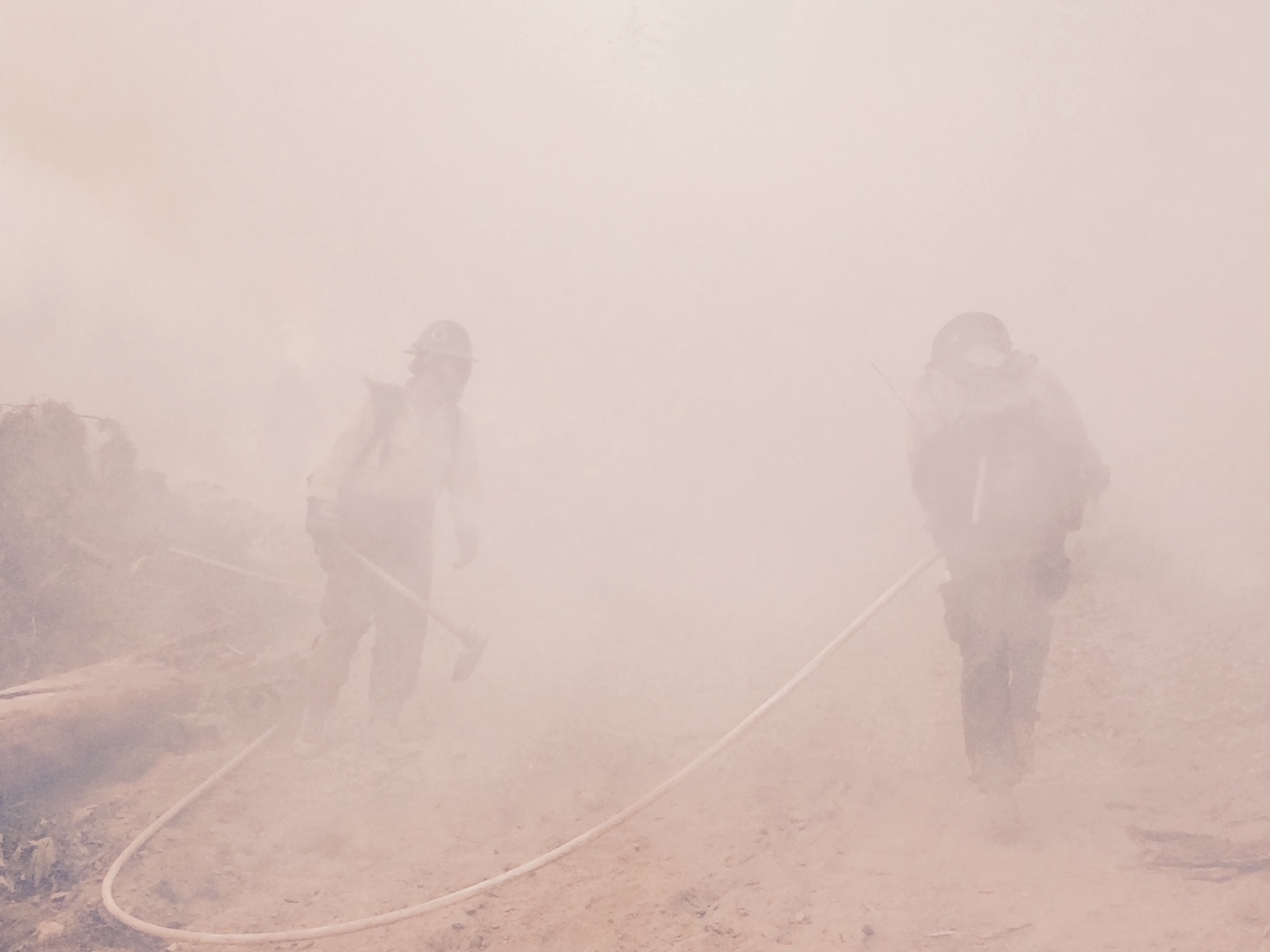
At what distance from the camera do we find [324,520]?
4.54 meters

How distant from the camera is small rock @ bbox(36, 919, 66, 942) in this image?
2.74 meters

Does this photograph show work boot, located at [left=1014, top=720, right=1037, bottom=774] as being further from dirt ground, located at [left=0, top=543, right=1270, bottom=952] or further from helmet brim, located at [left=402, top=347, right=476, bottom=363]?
helmet brim, located at [left=402, top=347, right=476, bottom=363]

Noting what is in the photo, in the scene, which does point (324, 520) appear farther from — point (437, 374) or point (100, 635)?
point (100, 635)

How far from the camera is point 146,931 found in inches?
108

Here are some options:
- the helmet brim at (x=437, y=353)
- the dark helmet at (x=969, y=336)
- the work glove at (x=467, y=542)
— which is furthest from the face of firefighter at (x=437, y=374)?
the dark helmet at (x=969, y=336)

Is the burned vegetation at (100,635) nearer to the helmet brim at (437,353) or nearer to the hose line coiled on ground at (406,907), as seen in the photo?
the hose line coiled on ground at (406,907)

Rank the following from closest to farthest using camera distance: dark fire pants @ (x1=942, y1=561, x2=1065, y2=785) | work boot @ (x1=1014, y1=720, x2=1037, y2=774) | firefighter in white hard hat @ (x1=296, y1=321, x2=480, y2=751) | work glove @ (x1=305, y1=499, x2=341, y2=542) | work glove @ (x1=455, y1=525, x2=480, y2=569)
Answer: dark fire pants @ (x1=942, y1=561, x2=1065, y2=785) < work boot @ (x1=1014, y1=720, x2=1037, y2=774) < work glove @ (x1=305, y1=499, x2=341, y2=542) < firefighter in white hard hat @ (x1=296, y1=321, x2=480, y2=751) < work glove @ (x1=455, y1=525, x2=480, y2=569)

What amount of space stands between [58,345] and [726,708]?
4581cm

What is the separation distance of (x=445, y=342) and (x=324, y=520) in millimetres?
1350

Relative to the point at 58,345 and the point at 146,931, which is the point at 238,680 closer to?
the point at 146,931

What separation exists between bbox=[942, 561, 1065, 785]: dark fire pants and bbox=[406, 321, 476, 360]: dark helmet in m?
3.26

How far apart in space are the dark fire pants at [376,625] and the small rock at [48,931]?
1.83m

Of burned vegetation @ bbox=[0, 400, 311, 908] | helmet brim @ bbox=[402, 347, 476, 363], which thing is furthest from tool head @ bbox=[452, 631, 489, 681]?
helmet brim @ bbox=[402, 347, 476, 363]

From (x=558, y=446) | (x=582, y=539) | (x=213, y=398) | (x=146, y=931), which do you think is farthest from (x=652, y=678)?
(x=213, y=398)
